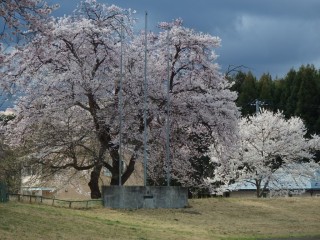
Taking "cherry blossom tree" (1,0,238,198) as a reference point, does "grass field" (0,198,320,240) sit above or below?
below

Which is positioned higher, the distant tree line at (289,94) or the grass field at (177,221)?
the distant tree line at (289,94)

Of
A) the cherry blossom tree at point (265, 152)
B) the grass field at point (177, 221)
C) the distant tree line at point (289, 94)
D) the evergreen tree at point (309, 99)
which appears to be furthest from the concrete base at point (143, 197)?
the evergreen tree at point (309, 99)

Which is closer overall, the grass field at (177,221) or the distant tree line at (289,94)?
the grass field at (177,221)

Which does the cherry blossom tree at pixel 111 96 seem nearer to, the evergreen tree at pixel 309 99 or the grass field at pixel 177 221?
the grass field at pixel 177 221

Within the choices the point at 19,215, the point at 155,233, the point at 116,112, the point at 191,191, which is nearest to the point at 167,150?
the point at 116,112

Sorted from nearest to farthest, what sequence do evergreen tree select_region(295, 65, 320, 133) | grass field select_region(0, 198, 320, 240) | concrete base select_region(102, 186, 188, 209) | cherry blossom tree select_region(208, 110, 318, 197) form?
1. grass field select_region(0, 198, 320, 240)
2. concrete base select_region(102, 186, 188, 209)
3. cherry blossom tree select_region(208, 110, 318, 197)
4. evergreen tree select_region(295, 65, 320, 133)

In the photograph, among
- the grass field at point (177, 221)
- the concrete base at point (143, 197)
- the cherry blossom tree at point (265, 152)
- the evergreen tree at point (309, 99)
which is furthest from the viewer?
the evergreen tree at point (309, 99)

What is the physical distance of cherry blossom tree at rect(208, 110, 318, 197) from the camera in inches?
1689

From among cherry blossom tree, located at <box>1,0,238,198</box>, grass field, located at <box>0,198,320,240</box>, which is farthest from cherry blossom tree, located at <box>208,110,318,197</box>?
cherry blossom tree, located at <box>1,0,238,198</box>

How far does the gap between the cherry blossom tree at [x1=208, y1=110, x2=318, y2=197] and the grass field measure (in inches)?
340

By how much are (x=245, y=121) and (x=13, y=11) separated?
3507 cm

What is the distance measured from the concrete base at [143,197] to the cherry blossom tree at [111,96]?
3.62 ft

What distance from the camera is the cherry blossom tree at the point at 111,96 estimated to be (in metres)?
27.1

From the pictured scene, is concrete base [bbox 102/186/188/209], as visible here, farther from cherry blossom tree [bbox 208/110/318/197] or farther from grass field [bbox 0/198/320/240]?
cherry blossom tree [bbox 208/110/318/197]
